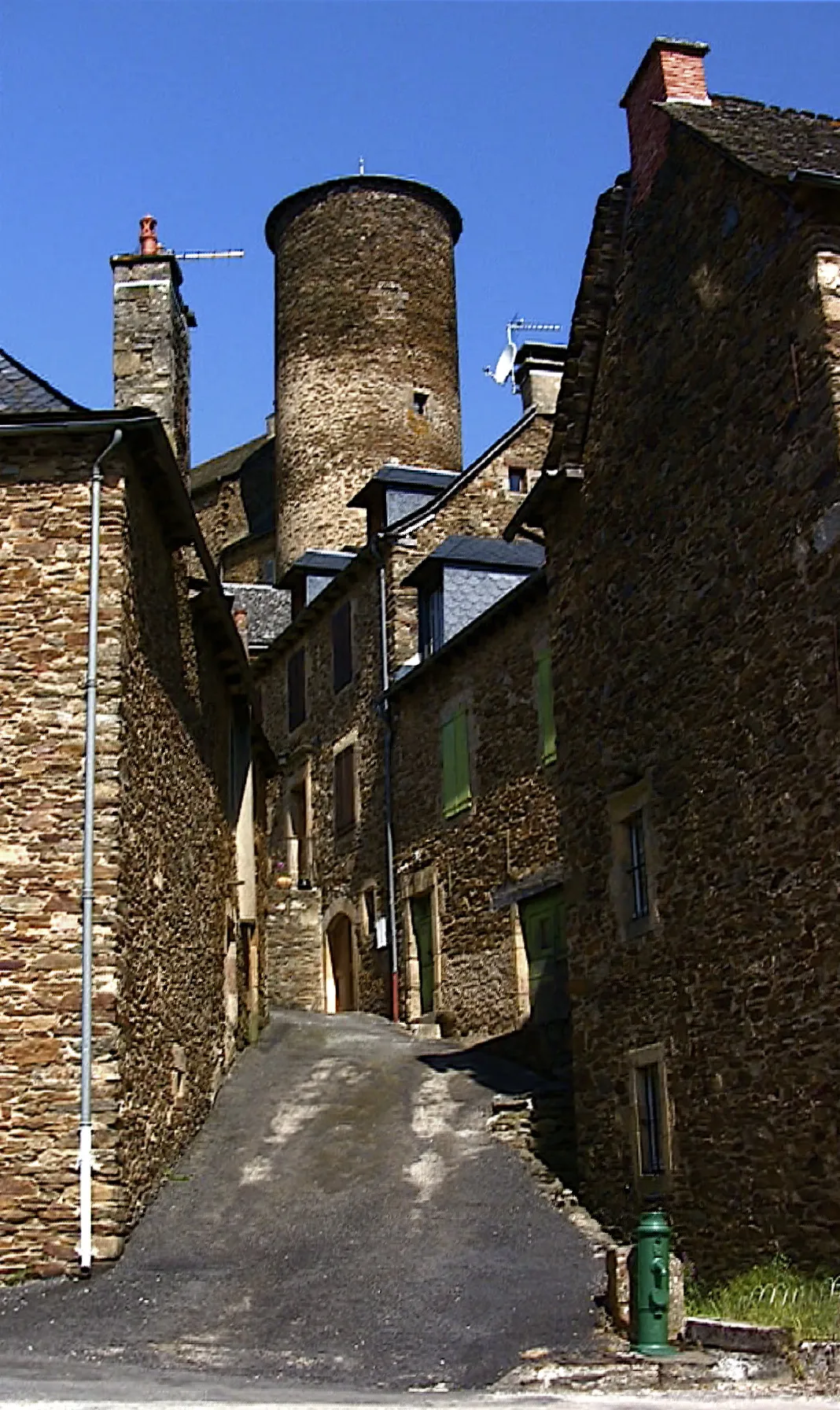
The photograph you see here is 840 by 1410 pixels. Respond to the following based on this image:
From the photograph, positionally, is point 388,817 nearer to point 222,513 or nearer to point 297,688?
point 297,688

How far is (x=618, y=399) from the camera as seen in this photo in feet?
44.1

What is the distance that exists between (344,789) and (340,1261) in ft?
45.3

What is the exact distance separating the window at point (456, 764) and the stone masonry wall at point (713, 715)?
6616 mm

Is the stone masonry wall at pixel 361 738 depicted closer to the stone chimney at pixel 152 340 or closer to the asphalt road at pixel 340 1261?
the asphalt road at pixel 340 1261

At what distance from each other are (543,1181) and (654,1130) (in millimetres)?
1582

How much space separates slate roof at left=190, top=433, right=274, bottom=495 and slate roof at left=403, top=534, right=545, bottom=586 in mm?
18882

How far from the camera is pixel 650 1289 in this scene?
9320mm

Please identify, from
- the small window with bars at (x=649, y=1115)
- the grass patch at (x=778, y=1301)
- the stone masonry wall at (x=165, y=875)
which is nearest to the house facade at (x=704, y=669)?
the small window with bars at (x=649, y=1115)

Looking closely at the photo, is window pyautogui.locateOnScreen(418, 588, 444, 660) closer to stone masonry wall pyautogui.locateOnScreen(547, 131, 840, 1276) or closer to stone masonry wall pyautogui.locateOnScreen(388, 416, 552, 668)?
stone masonry wall pyautogui.locateOnScreen(388, 416, 552, 668)

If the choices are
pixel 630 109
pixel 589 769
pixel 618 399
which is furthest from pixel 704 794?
pixel 630 109

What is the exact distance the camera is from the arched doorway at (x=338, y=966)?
24953 mm

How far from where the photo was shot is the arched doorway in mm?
24953

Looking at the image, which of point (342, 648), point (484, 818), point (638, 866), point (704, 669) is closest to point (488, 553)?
point (342, 648)

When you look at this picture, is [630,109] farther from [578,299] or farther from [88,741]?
[88,741]
